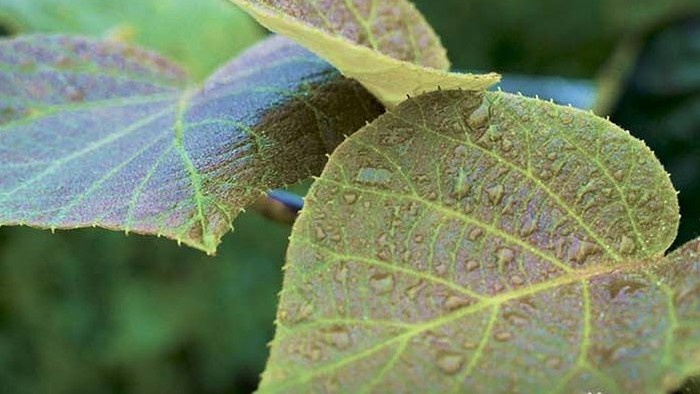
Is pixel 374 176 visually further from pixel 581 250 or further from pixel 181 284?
pixel 181 284

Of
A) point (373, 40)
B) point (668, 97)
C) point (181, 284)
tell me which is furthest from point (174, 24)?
point (181, 284)

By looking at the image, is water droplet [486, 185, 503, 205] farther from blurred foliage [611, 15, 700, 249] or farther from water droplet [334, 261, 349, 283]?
blurred foliage [611, 15, 700, 249]

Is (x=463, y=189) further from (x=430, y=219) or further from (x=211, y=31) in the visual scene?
(x=211, y=31)

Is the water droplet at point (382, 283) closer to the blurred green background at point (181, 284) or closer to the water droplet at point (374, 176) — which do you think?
the water droplet at point (374, 176)

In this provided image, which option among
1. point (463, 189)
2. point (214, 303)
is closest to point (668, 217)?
point (463, 189)

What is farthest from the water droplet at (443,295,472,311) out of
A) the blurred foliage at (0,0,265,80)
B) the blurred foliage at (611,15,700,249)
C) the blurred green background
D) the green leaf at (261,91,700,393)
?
the blurred green background

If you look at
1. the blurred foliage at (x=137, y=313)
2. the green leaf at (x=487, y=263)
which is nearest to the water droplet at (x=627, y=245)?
the green leaf at (x=487, y=263)
